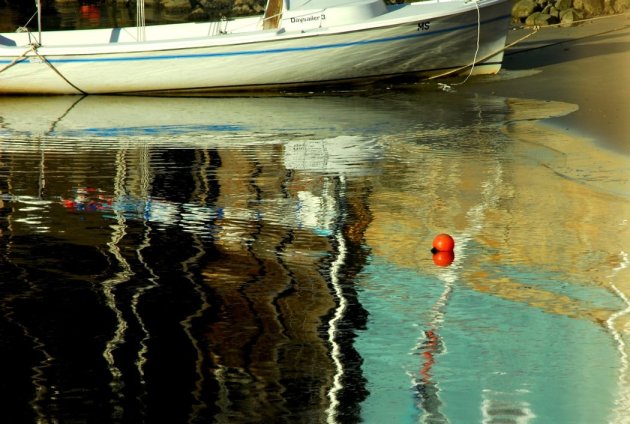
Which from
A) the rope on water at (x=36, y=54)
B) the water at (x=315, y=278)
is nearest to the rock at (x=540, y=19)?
the water at (x=315, y=278)

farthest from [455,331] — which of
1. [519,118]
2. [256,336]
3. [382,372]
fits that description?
[519,118]

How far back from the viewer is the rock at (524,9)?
1067 inches

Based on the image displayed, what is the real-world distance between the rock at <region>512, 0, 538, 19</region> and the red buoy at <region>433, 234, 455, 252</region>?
1904cm

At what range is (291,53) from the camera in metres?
18.7

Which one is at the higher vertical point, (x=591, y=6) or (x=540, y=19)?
(x=591, y=6)

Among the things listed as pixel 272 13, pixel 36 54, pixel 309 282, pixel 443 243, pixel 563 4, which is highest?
pixel 563 4

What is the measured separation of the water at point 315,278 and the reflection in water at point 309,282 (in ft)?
0.08

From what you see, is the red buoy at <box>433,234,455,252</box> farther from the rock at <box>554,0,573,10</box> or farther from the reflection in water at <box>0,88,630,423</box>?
the rock at <box>554,0,573,10</box>

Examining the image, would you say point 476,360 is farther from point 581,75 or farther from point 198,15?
point 198,15

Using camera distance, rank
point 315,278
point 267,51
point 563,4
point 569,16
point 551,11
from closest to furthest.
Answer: point 315,278 < point 267,51 < point 569,16 < point 551,11 < point 563,4

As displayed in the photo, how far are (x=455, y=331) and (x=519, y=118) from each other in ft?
29.4

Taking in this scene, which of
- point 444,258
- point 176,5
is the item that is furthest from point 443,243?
point 176,5

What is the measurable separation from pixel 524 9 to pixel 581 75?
8.38 meters

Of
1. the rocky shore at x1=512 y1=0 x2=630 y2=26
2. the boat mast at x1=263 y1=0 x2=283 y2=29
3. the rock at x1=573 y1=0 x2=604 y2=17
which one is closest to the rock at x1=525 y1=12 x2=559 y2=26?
the rocky shore at x1=512 y1=0 x2=630 y2=26
